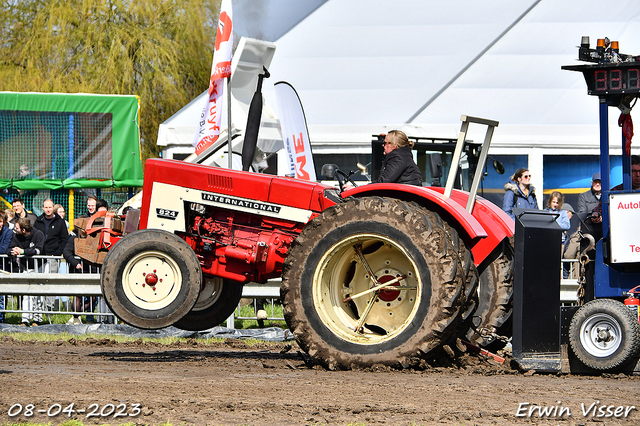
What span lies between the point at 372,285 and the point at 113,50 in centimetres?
1651

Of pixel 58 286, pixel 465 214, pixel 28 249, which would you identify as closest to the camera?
pixel 465 214

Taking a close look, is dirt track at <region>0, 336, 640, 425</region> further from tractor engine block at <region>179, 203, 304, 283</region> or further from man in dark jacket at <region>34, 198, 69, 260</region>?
man in dark jacket at <region>34, 198, 69, 260</region>

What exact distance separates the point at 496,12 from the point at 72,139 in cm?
755

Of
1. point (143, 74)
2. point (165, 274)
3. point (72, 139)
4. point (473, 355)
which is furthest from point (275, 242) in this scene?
point (143, 74)

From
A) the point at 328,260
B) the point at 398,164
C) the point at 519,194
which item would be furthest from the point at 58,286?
the point at 519,194

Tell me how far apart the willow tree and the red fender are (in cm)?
1559

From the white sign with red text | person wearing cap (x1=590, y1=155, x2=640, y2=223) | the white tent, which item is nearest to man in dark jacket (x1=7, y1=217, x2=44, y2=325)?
the white tent

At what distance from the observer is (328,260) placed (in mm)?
6262

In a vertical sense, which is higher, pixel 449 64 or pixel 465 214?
pixel 449 64

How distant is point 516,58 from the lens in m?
14.1

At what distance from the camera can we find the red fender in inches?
240

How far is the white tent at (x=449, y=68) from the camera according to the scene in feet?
43.4

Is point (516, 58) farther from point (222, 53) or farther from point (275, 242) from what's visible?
point (275, 242)

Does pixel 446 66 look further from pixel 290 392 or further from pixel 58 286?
pixel 290 392
